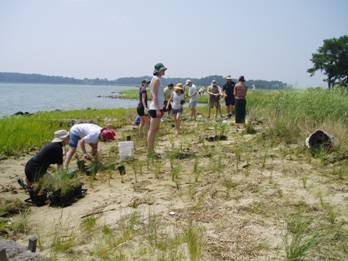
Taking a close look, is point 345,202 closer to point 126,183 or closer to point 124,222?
point 124,222

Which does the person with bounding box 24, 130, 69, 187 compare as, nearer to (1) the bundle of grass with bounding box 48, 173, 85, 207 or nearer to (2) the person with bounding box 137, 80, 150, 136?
(1) the bundle of grass with bounding box 48, 173, 85, 207

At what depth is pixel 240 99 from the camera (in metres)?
11.0

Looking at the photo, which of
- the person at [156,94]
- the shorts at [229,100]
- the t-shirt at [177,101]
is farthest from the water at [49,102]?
the person at [156,94]

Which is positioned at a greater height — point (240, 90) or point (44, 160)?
point (240, 90)

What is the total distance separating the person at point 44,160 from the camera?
5199 mm

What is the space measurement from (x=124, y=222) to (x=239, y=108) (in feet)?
25.6

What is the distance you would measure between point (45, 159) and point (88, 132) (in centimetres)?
117

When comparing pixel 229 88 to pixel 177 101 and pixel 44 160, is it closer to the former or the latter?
pixel 177 101

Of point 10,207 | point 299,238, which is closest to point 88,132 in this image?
point 10,207

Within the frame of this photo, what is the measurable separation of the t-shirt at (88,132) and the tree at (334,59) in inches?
1293

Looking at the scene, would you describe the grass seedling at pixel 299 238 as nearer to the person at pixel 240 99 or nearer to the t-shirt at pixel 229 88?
the person at pixel 240 99

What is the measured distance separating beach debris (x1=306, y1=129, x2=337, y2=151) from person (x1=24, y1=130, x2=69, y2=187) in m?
4.42

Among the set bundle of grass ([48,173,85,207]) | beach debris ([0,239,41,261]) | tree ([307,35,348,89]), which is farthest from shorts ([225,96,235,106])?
tree ([307,35,348,89])

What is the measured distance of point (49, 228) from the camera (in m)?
4.04
